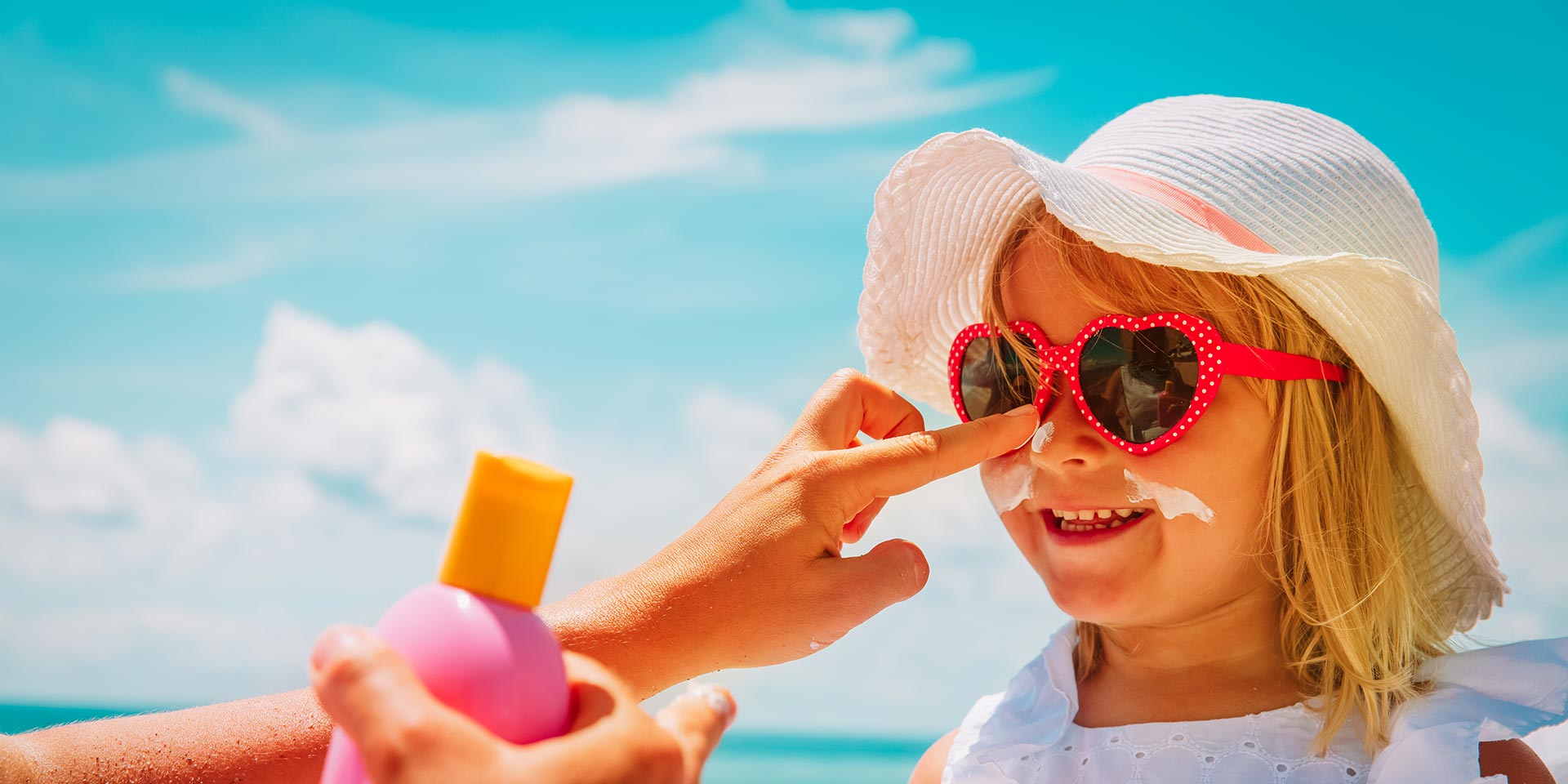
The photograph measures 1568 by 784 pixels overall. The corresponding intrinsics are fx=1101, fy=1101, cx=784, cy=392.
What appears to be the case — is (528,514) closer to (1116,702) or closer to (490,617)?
(490,617)

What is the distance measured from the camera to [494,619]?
109 cm

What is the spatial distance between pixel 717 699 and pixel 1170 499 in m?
1.71

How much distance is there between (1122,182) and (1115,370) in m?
0.51

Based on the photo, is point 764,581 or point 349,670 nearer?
point 349,670

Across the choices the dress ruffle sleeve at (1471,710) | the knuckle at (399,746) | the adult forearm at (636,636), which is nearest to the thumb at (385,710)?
the knuckle at (399,746)

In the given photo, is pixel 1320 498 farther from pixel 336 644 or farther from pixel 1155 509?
pixel 336 644

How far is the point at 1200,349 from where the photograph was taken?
2.59m

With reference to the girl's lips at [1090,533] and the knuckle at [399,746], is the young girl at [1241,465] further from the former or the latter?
the knuckle at [399,746]

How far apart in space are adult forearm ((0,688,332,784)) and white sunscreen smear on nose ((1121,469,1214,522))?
185 centimetres

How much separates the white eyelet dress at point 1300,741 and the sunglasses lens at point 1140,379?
77 centimetres

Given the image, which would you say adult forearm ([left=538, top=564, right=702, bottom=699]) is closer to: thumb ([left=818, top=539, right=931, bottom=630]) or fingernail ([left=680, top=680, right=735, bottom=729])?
thumb ([left=818, top=539, right=931, bottom=630])

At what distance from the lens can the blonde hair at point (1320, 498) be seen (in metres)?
2.69

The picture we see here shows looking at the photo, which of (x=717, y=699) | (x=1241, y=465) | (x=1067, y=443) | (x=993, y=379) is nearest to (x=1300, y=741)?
(x=1241, y=465)

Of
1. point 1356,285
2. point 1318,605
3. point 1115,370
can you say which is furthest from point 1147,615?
point 1356,285
